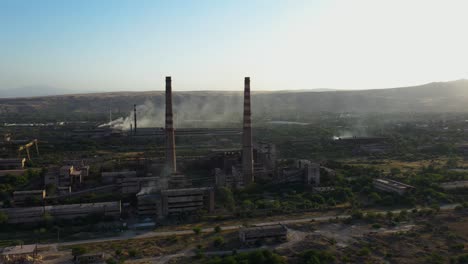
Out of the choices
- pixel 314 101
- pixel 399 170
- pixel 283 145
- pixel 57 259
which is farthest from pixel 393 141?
pixel 314 101

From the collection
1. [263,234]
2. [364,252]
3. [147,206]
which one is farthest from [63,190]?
[364,252]

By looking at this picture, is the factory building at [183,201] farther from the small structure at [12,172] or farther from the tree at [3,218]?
the small structure at [12,172]

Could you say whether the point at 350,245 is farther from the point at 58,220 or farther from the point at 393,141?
the point at 393,141

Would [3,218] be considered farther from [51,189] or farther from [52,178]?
[52,178]

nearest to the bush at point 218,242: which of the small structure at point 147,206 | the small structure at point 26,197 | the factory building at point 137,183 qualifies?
the small structure at point 147,206

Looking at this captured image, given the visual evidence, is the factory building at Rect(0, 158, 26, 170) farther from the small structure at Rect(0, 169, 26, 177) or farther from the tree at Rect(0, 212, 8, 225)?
the tree at Rect(0, 212, 8, 225)
